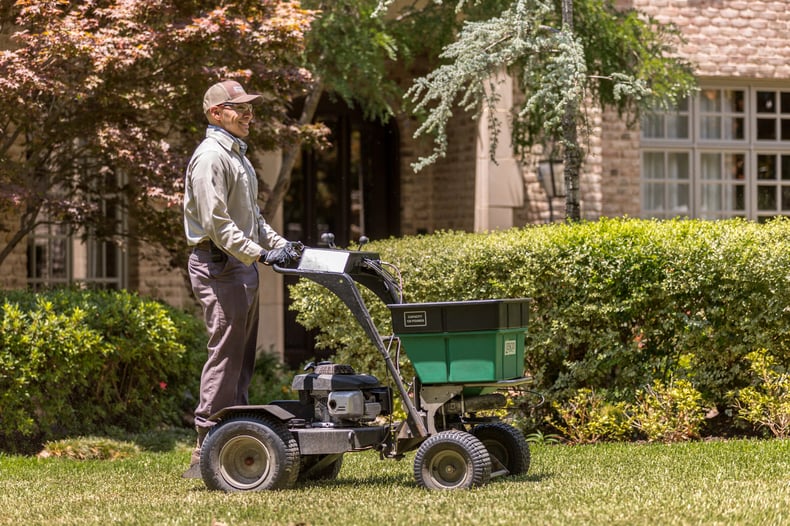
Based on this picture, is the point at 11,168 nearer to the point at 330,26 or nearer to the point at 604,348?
the point at 330,26

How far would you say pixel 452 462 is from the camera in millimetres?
6066

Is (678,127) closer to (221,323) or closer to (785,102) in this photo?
(785,102)

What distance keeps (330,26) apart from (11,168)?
3.86m

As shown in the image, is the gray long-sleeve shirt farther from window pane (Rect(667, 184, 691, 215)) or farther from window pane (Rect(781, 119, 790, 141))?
window pane (Rect(781, 119, 790, 141))

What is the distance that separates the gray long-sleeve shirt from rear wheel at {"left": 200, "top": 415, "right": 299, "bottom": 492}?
2.73ft

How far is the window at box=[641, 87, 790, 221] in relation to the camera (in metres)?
16.0

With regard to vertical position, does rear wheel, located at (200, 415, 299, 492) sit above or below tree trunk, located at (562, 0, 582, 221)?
below

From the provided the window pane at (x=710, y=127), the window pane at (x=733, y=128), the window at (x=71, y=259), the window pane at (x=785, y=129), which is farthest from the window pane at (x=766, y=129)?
the window at (x=71, y=259)

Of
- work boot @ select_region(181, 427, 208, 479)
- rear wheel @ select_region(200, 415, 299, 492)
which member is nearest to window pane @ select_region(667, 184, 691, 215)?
work boot @ select_region(181, 427, 208, 479)

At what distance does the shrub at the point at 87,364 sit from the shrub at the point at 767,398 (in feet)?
14.1

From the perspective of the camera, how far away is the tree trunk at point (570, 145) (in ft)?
35.2

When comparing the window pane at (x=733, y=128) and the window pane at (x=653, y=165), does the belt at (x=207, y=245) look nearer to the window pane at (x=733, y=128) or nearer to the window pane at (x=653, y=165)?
the window pane at (x=653, y=165)

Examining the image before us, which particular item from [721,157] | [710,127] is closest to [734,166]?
[721,157]

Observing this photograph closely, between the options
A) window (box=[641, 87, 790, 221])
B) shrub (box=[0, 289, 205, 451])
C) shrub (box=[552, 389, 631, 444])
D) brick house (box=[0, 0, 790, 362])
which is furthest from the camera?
window (box=[641, 87, 790, 221])
